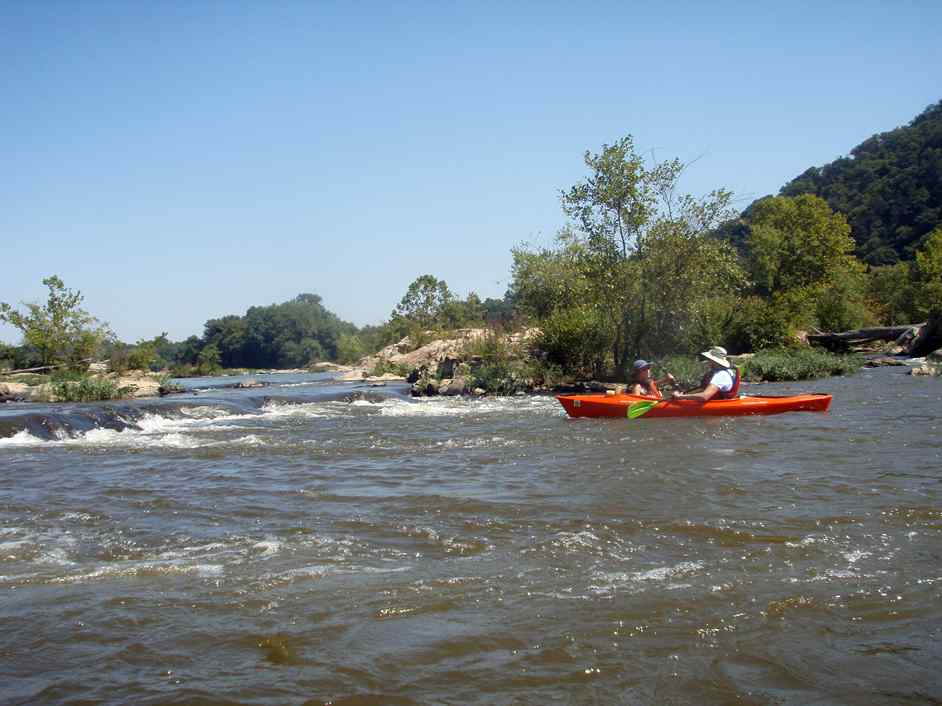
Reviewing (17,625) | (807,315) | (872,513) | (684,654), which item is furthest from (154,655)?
(807,315)

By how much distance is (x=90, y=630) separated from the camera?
3203 mm

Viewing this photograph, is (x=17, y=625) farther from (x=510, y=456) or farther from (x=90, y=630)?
(x=510, y=456)

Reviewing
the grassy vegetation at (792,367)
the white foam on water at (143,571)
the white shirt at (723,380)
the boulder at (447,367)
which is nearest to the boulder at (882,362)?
the grassy vegetation at (792,367)

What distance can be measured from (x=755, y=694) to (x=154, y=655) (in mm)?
2261

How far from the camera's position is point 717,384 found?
415 inches

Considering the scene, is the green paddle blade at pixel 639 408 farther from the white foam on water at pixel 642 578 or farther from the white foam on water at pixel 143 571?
the white foam on water at pixel 143 571

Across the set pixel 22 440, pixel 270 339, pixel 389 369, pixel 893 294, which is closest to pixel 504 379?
pixel 22 440

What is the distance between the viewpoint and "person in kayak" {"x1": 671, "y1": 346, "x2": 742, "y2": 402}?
10.4m

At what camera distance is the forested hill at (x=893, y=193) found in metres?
47.9

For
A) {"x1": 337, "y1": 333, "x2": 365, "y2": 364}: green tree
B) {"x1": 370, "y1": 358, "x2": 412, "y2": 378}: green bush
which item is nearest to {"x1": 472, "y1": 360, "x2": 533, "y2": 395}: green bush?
{"x1": 370, "y1": 358, "x2": 412, "y2": 378}: green bush

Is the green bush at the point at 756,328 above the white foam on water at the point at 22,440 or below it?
above

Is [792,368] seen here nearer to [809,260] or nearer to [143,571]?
[809,260]

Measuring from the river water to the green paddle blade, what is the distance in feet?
7.61

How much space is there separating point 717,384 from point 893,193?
4863 centimetres
